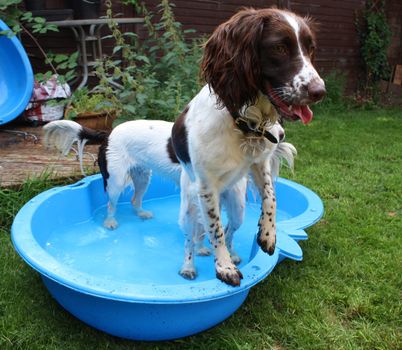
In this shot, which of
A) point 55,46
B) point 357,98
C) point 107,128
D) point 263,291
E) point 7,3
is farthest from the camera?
point 357,98

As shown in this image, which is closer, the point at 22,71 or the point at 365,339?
the point at 365,339

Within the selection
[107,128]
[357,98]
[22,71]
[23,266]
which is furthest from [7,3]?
[357,98]

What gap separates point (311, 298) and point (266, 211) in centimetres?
56

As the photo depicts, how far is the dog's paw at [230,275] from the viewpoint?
195cm

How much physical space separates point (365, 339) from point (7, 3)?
3.98 m

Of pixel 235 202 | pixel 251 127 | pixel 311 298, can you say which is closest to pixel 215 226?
pixel 235 202

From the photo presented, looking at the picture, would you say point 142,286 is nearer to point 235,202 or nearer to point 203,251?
point 235,202

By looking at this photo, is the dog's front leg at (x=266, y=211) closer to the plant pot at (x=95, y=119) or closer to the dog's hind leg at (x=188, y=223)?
the dog's hind leg at (x=188, y=223)

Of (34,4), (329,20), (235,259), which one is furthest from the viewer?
(329,20)

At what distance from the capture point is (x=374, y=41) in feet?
29.9

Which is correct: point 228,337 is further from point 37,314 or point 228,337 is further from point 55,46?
point 55,46

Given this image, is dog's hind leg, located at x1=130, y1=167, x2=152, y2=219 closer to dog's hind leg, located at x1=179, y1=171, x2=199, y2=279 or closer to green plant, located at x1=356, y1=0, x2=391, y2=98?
dog's hind leg, located at x1=179, y1=171, x2=199, y2=279

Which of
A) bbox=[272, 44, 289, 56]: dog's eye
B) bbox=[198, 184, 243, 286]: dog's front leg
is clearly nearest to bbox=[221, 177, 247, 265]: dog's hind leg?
bbox=[198, 184, 243, 286]: dog's front leg

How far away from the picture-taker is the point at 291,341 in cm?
204
